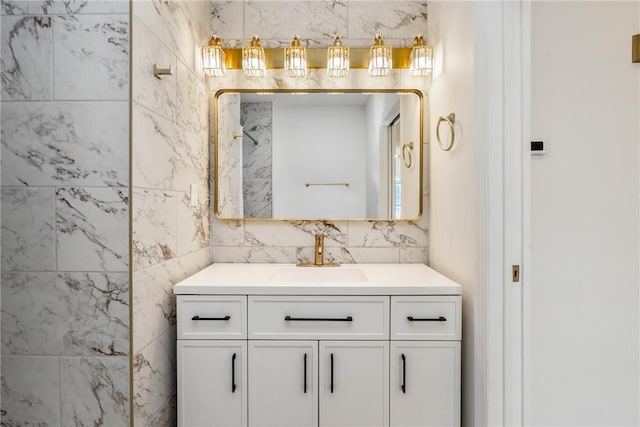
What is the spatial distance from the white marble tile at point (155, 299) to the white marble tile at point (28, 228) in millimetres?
305

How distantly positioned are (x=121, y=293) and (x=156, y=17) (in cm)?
103

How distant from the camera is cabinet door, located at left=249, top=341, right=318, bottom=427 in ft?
5.08

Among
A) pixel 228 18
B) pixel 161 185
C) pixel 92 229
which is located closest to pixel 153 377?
pixel 92 229

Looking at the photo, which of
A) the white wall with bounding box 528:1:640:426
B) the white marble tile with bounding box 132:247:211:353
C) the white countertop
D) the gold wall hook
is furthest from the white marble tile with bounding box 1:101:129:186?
the white wall with bounding box 528:1:640:426

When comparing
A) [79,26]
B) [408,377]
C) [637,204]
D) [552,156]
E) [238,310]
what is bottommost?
[408,377]

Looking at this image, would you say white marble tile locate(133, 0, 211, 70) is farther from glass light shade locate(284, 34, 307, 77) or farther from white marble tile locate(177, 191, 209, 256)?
white marble tile locate(177, 191, 209, 256)

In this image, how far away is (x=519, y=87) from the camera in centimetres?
137

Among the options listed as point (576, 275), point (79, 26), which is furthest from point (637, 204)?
point (79, 26)

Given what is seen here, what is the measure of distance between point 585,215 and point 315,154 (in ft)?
4.46

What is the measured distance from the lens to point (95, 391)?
1281mm

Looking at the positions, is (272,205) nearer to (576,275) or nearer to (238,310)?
(238,310)

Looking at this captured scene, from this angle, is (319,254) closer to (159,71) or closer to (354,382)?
(354,382)

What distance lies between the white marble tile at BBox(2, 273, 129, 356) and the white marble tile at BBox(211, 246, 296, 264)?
89 centimetres

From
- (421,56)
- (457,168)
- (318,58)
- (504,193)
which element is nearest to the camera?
(504,193)
